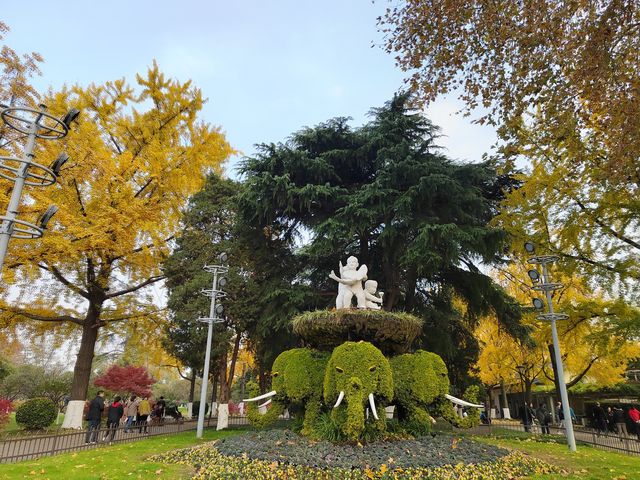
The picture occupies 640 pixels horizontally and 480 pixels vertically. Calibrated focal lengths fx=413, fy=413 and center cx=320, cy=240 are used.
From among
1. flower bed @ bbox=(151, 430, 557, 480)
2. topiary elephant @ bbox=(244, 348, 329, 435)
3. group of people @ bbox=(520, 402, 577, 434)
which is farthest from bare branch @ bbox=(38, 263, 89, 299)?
group of people @ bbox=(520, 402, 577, 434)

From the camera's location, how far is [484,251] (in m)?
14.8

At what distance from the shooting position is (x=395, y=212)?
15.7 meters

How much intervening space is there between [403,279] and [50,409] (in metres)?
Result: 14.5

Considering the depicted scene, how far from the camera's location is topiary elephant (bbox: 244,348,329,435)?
10.0 metres

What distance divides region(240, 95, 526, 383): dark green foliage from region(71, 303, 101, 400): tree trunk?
7.22 metres

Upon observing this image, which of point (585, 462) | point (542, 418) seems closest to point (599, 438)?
point (542, 418)

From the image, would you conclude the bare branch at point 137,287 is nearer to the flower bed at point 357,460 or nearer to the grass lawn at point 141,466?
the grass lawn at point 141,466

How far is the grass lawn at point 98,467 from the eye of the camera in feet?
24.2

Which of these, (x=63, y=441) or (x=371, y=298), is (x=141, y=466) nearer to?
(x=63, y=441)

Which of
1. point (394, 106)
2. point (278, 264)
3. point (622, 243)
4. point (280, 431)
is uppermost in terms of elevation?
point (394, 106)

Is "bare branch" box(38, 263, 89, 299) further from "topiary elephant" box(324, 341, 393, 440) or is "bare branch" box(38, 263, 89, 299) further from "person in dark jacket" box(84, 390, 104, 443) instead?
"topiary elephant" box(324, 341, 393, 440)

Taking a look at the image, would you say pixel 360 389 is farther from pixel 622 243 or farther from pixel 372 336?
pixel 622 243

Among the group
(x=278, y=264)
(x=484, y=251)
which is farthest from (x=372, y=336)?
(x=278, y=264)

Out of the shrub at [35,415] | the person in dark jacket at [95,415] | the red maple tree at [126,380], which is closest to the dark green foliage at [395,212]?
the person in dark jacket at [95,415]
